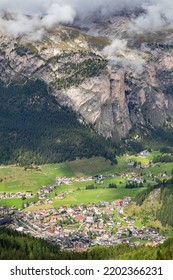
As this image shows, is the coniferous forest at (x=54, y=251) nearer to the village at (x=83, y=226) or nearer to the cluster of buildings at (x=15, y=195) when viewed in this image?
the village at (x=83, y=226)

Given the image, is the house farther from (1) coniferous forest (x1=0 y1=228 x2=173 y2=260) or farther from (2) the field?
(1) coniferous forest (x1=0 y1=228 x2=173 y2=260)

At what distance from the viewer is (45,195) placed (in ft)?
496

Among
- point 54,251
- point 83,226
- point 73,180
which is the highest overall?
point 73,180

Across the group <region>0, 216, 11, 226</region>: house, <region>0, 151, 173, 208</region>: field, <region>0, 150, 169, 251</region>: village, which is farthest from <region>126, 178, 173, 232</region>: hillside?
<region>0, 216, 11, 226</region>: house

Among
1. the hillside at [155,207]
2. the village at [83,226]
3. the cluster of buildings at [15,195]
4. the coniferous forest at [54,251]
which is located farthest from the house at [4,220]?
the hillside at [155,207]

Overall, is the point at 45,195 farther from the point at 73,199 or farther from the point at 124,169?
Result: the point at 124,169

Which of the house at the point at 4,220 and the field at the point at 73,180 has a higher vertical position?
the field at the point at 73,180

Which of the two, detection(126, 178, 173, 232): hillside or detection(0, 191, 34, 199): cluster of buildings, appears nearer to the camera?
detection(126, 178, 173, 232): hillside

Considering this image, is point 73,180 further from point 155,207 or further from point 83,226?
point 83,226

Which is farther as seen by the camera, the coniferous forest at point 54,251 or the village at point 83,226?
the village at point 83,226

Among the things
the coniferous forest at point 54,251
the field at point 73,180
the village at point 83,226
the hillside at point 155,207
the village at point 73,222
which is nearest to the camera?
the coniferous forest at point 54,251

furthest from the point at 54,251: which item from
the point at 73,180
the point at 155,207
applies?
the point at 73,180

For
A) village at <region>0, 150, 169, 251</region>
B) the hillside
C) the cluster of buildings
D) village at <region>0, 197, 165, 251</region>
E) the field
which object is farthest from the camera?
the cluster of buildings
